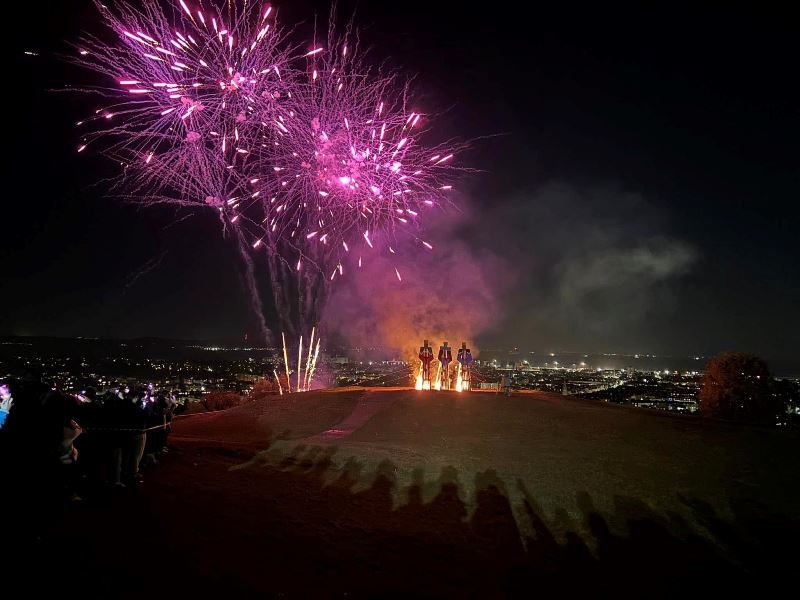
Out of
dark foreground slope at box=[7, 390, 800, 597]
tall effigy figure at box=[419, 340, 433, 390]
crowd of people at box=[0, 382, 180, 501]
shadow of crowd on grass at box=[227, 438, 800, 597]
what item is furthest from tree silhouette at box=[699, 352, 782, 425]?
crowd of people at box=[0, 382, 180, 501]

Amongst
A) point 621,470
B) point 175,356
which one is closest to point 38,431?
point 621,470

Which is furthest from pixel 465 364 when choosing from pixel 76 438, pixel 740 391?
pixel 76 438

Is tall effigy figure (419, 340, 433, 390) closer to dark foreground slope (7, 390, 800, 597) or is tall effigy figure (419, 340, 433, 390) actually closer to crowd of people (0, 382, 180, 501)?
dark foreground slope (7, 390, 800, 597)

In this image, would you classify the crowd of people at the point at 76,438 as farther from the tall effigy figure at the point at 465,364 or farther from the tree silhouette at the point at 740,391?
the tree silhouette at the point at 740,391

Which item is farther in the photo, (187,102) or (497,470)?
(187,102)

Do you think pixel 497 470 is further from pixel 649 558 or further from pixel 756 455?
pixel 756 455

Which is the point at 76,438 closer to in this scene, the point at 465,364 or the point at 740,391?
the point at 465,364
